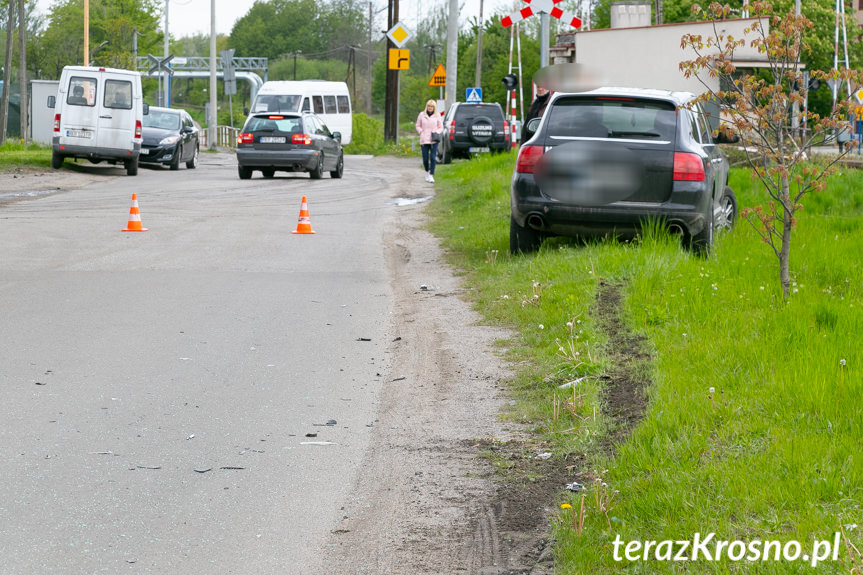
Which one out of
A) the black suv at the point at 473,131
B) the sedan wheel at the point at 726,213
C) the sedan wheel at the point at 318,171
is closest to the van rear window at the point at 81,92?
the sedan wheel at the point at 318,171

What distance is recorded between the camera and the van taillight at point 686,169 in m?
10.1

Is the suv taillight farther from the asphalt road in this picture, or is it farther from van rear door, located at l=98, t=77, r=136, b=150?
van rear door, located at l=98, t=77, r=136, b=150

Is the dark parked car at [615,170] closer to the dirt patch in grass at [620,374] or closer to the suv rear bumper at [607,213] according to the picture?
the suv rear bumper at [607,213]

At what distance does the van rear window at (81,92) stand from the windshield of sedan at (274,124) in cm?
444

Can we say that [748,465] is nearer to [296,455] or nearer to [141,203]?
[296,455]

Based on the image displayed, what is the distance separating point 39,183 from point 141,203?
5.55 m

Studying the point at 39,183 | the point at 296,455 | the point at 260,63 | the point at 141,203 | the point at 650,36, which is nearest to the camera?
the point at 296,455

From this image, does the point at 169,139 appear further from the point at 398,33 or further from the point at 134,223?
the point at 134,223

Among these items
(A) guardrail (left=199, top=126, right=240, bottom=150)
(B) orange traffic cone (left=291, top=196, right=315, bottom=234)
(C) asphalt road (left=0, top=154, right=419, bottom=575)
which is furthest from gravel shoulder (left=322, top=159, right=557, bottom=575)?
(A) guardrail (left=199, top=126, right=240, bottom=150)

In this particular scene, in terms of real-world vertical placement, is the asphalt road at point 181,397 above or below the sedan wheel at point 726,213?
below

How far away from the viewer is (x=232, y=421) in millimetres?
5848

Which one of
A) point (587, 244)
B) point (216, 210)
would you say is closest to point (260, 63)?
point (216, 210)

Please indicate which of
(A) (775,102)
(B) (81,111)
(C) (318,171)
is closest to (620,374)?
(A) (775,102)

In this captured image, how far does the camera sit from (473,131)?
1364 inches
